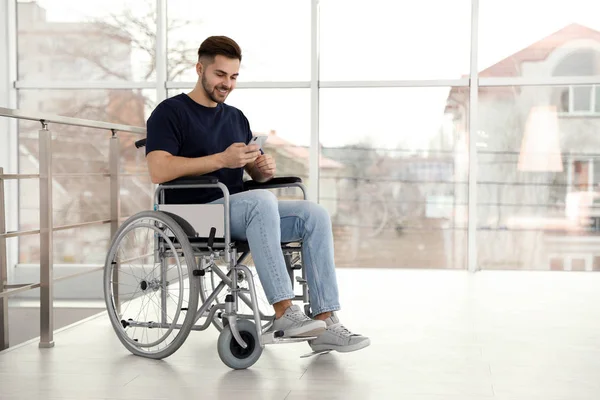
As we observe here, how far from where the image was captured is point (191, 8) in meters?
5.65

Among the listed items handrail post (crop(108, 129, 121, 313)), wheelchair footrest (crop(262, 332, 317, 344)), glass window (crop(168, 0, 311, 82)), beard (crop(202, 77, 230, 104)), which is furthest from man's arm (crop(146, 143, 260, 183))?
glass window (crop(168, 0, 311, 82))

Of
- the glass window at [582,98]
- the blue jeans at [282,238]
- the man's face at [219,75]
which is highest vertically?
the glass window at [582,98]

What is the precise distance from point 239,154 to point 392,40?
3.32m

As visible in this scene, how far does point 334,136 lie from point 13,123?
7.28 ft

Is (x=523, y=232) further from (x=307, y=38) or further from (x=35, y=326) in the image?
(x=35, y=326)

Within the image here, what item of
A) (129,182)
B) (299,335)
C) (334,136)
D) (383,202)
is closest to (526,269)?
(383,202)

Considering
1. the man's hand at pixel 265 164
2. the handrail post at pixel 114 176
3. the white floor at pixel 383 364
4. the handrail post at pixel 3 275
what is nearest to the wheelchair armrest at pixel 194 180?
the man's hand at pixel 265 164

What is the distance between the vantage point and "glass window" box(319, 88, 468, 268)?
5391mm

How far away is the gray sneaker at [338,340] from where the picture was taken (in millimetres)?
2373

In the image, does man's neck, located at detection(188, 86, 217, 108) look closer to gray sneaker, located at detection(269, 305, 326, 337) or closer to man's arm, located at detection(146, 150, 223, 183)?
man's arm, located at detection(146, 150, 223, 183)

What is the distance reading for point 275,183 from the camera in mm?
2645

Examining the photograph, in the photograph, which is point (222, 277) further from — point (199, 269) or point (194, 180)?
point (194, 180)

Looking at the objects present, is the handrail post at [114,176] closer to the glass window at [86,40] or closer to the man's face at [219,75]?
the man's face at [219,75]

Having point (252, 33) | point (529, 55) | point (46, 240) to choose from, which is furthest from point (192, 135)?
point (529, 55)
